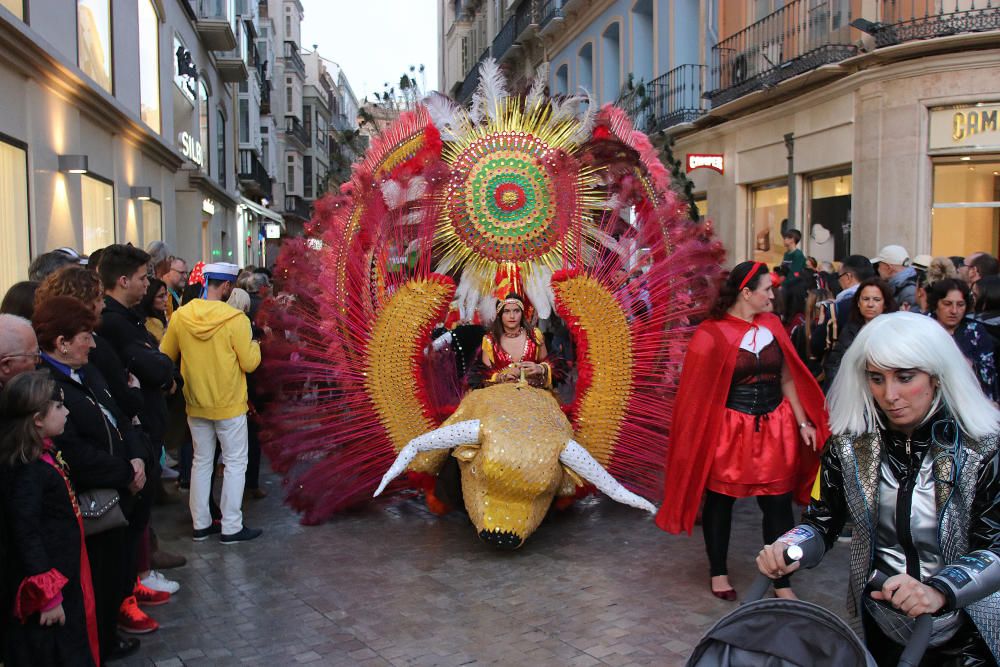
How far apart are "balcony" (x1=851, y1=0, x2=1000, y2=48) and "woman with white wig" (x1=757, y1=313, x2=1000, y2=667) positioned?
10.2m

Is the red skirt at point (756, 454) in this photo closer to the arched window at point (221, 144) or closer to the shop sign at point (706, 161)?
the shop sign at point (706, 161)

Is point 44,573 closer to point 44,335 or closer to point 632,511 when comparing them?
point 44,335

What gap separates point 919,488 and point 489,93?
4977 mm

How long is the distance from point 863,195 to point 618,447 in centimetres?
772

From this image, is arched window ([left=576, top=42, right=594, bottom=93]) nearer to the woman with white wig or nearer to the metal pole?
the metal pole

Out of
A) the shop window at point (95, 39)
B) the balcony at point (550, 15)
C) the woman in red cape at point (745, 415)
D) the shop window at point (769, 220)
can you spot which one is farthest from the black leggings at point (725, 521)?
the balcony at point (550, 15)

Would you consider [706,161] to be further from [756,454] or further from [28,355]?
[28,355]

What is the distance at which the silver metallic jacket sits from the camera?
1.93 m

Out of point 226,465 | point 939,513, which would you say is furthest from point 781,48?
point 939,513

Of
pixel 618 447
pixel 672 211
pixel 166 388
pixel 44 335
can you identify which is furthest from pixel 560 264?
pixel 44 335

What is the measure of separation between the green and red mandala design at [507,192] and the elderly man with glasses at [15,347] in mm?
3493

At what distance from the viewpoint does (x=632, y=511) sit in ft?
20.2

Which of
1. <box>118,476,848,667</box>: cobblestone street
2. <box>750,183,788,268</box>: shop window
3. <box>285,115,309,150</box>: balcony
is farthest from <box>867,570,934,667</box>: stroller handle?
<box>285,115,309,150</box>: balcony

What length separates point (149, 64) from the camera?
49.0 feet
